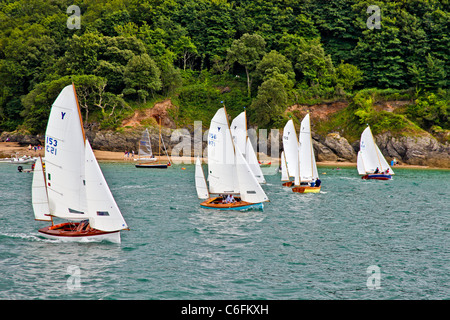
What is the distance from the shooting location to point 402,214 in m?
45.9

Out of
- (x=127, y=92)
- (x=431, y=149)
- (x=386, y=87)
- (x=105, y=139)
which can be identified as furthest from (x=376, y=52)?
(x=105, y=139)

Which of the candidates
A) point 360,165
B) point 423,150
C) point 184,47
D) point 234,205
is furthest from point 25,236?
point 184,47

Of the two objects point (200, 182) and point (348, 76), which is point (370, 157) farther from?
point (200, 182)

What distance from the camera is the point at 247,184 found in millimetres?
43094

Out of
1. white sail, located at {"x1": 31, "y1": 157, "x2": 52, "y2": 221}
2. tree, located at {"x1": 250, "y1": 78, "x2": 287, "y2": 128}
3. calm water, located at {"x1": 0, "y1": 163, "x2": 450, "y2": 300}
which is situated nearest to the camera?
calm water, located at {"x1": 0, "y1": 163, "x2": 450, "y2": 300}

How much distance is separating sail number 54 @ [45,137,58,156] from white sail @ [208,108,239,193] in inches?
708

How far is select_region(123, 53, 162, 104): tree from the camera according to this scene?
112 metres

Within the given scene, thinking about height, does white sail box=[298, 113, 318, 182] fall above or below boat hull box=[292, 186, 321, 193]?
above

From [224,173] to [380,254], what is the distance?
18.3m

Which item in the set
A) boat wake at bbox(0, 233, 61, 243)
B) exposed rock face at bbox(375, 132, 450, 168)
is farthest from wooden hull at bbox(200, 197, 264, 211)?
exposed rock face at bbox(375, 132, 450, 168)

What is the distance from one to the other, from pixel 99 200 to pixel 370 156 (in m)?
64.5

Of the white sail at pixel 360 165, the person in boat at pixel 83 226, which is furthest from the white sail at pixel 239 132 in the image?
the white sail at pixel 360 165

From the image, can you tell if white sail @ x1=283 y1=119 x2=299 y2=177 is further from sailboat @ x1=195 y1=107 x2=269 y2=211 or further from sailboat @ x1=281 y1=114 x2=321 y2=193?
sailboat @ x1=195 y1=107 x2=269 y2=211

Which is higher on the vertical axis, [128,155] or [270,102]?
[270,102]
